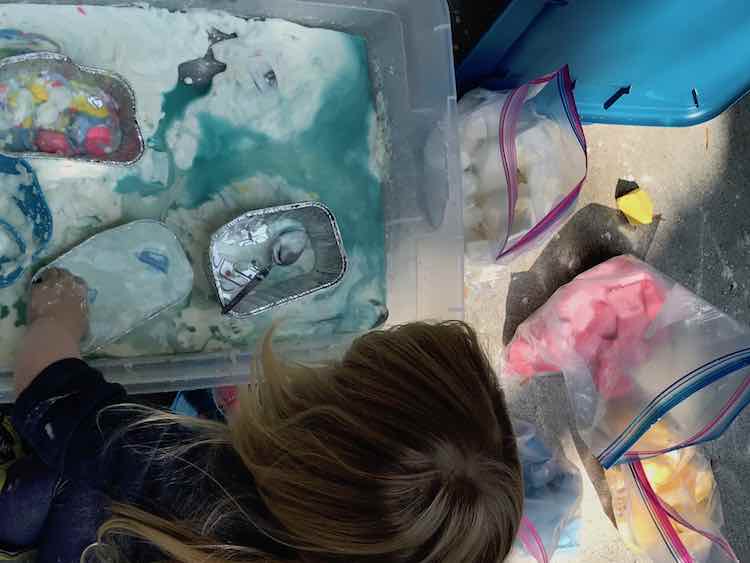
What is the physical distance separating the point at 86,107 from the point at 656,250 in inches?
38.6

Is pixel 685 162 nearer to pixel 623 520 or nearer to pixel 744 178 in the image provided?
pixel 744 178

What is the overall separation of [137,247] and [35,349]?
189mm

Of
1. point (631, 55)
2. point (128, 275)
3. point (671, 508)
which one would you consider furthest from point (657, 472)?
point (128, 275)

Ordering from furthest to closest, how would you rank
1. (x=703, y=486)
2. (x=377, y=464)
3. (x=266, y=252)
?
(x=703, y=486) → (x=266, y=252) → (x=377, y=464)

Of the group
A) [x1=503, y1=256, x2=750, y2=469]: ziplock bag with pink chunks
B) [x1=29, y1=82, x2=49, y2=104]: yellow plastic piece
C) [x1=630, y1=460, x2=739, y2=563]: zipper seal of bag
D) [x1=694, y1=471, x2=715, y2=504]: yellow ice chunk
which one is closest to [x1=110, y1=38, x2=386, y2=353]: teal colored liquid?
[x1=29, y1=82, x2=49, y2=104]: yellow plastic piece

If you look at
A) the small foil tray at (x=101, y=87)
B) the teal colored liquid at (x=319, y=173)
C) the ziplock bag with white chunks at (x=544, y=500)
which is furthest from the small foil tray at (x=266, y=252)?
the ziplock bag with white chunks at (x=544, y=500)

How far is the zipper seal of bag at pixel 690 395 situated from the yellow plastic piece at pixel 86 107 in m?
0.86

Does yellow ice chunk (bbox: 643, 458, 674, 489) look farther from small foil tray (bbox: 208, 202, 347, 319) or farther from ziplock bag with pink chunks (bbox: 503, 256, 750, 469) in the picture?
small foil tray (bbox: 208, 202, 347, 319)

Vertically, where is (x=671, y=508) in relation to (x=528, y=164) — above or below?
below

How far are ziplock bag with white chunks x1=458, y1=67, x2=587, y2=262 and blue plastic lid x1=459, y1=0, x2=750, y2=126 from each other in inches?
2.5

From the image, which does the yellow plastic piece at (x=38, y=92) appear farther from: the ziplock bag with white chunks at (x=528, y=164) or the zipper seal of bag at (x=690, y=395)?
the zipper seal of bag at (x=690, y=395)

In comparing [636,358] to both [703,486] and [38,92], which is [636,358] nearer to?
[703,486]

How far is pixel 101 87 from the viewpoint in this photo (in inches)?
→ 33.0

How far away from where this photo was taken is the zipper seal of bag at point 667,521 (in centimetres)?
103
